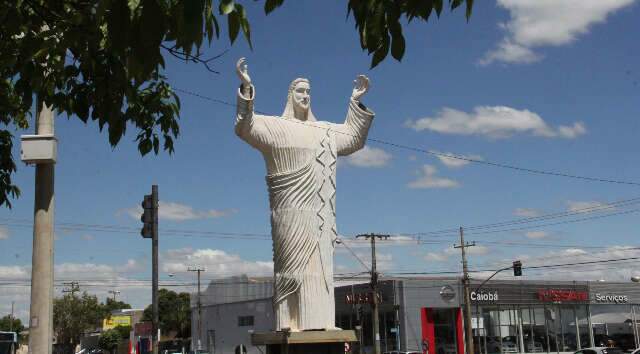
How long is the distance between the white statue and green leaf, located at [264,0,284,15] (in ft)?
33.7

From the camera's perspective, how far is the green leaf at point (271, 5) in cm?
376

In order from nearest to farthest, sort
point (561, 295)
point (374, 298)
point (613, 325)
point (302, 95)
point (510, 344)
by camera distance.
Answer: point (302, 95) → point (374, 298) → point (510, 344) → point (561, 295) → point (613, 325)

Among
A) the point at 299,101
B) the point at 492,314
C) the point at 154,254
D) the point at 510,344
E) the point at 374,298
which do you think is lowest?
the point at 510,344

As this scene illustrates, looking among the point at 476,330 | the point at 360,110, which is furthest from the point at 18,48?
the point at 476,330

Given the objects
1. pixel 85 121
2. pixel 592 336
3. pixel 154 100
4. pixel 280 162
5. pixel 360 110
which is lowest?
pixel 592 336

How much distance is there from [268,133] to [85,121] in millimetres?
8952

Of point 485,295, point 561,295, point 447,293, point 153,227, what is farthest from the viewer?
point 561,295

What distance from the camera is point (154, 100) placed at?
6.73 meters

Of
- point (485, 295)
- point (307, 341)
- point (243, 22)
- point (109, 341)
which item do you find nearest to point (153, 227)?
point (307, 341)

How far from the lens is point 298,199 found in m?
14.6

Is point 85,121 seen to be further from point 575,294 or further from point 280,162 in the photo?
point 575,294

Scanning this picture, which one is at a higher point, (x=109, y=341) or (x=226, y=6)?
(x=226, y=6)

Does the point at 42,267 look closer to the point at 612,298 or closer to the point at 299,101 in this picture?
the point at 299,101

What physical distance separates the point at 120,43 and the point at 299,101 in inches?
463
